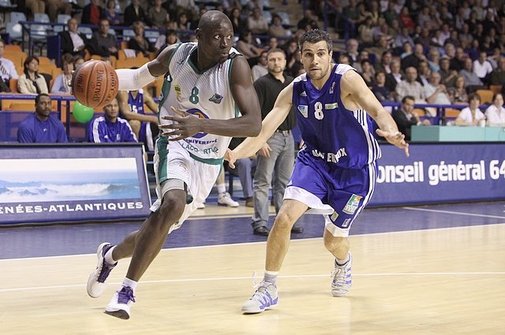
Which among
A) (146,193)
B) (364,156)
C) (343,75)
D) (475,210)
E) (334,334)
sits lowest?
(475,210)

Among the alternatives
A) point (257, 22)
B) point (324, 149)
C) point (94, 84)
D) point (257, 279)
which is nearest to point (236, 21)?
point (257, 22)

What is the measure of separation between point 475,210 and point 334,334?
7906 millimetres

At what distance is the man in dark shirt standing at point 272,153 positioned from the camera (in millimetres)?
9906

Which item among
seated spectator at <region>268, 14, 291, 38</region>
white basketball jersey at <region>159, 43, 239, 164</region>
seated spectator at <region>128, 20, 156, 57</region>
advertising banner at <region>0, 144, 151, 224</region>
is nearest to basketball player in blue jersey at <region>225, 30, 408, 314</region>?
white basketball jersey at <region>159, 43, 239, 164</region>

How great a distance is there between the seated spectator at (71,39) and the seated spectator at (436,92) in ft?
22.6

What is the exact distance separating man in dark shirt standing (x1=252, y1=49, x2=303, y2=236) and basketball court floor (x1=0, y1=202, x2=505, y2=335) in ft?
1.03

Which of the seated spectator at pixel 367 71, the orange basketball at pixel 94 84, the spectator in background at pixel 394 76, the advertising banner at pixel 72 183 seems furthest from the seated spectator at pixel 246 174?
the orange basketball at pixel 94 84

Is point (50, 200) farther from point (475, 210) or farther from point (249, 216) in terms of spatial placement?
point (475, 210)

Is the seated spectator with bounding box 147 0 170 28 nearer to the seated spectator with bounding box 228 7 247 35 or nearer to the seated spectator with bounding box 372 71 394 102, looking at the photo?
the seated spectator with bounding box 228 7 247 35

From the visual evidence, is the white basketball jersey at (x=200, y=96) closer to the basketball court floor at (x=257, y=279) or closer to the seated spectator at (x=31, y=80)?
the basketball court floor at (x=257, y=279)

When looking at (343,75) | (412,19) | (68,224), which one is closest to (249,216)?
(68,224)

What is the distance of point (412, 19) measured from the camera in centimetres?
2367

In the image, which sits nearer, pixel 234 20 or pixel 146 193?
pixel 146 193

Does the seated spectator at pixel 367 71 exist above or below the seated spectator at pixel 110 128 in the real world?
below
